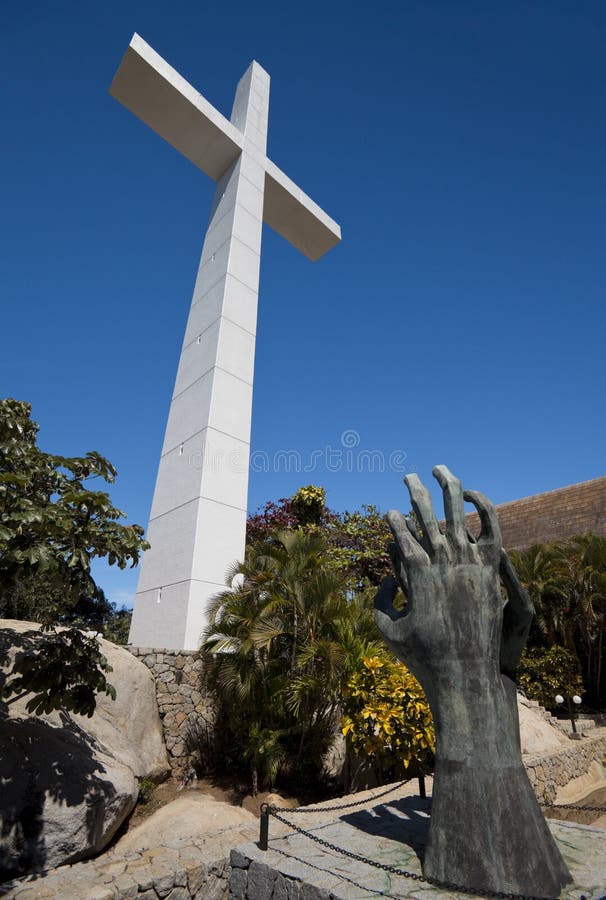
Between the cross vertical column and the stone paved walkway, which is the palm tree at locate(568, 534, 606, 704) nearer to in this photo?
the cross vertical column

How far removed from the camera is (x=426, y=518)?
489cm

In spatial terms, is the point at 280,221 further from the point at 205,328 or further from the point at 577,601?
the point at 577,601

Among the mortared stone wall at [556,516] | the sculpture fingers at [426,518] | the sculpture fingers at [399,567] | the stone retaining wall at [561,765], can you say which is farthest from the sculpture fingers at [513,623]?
the mortared stone wall at [556,516]

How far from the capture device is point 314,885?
401 centimetres

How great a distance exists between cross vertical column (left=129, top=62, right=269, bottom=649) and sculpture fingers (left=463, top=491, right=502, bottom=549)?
7.74m

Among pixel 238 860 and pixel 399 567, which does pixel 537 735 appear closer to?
pixel 238 860

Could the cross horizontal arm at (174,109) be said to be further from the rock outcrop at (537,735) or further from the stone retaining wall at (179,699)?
the rock outcrop at (537,735)

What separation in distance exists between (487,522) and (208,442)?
851 centimetres

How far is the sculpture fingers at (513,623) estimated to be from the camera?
4.65 metres

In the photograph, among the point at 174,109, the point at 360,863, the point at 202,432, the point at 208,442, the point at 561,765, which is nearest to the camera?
the point at 360,863

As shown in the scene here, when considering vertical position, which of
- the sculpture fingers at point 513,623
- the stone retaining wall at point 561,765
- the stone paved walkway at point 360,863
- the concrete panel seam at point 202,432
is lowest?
the stone paved walkway at point 360,863

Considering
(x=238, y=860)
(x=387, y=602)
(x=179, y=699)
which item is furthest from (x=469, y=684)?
(x=179, y=699)

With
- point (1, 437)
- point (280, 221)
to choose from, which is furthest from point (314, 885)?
point (280, 221)

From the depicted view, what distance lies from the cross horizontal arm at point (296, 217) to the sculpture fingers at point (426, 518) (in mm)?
15561
